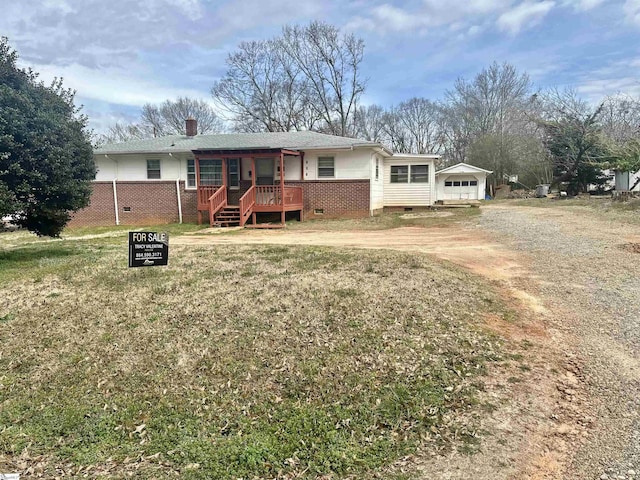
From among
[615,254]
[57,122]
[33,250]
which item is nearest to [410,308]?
[615,254]

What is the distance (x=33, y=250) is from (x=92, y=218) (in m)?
9.50

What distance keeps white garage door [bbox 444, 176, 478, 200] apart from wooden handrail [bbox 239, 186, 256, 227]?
1594cm

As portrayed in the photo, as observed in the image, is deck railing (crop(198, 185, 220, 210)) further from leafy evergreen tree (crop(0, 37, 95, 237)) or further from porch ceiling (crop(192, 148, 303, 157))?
leafy evergreen tree (crop(0, 37, 95, 237))

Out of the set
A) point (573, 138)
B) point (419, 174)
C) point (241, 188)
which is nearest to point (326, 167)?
point (241, 188)

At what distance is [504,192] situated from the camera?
3192cm

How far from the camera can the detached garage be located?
26.2 metres

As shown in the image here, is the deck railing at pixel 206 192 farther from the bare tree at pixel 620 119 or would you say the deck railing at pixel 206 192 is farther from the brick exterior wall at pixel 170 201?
the bare tree at pixel 620 119

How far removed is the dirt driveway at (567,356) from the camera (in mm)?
2467

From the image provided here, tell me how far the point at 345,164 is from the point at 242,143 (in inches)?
174

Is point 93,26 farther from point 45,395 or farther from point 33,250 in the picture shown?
point 45,395

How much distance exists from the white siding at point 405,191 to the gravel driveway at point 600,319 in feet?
28.6

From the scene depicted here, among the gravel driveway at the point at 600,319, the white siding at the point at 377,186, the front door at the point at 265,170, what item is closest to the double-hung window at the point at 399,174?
the white siding at the point at 377,186

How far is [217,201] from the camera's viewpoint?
1565 centimetres

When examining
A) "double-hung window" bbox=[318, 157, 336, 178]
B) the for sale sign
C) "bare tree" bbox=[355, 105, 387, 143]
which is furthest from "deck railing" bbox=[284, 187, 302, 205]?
"bare tree" bbox=[355, 105, 387, 143]
